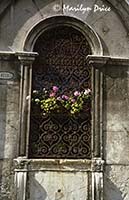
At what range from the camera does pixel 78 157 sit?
6.33 m

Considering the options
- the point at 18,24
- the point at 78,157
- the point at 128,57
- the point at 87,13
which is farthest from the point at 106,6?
the point at 78,157

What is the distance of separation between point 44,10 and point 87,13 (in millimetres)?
801

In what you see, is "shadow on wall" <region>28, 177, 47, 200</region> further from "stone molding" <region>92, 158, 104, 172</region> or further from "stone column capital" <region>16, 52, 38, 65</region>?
"stone column capital" <region>16, 52, 38, 65</region>

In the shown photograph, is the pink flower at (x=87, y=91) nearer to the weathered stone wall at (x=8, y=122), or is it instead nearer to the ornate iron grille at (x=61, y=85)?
the ornate iron grille at (x=61, y=85)

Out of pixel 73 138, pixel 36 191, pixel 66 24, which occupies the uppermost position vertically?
pixel 66 24

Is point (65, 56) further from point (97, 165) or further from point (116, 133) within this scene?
point (97, 165)

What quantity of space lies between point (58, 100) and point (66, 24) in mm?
1458

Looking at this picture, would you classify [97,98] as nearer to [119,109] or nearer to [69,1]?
[119,109]

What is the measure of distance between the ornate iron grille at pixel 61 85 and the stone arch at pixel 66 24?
0.37 feet

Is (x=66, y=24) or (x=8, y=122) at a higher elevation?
(x=66, y=24)

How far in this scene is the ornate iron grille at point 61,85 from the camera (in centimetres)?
634

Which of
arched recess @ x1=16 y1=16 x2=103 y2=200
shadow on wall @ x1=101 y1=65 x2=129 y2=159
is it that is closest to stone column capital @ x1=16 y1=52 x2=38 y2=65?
arched recess @ x1=16 y1=16 x2=103 y2=200

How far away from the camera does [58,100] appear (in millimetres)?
6391

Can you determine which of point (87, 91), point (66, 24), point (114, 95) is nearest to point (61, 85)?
point (87, 91)
